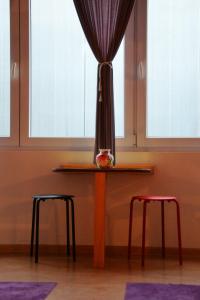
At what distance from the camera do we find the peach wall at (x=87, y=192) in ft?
15.1

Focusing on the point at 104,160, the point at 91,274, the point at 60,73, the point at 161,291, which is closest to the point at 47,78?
the point at 60,73

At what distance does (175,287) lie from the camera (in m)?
3.46

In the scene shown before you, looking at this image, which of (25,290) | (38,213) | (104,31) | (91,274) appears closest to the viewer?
(25,290)

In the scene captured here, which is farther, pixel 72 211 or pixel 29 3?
pixel 29 3

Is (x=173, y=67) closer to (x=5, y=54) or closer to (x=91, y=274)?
(x=5, y=54)

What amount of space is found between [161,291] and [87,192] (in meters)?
1.52

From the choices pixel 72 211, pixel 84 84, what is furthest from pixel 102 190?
pixel 84 84

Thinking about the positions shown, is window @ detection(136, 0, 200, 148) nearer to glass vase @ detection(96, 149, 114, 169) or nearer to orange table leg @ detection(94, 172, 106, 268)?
glass vase @ detection(96, 149, 114, 169)

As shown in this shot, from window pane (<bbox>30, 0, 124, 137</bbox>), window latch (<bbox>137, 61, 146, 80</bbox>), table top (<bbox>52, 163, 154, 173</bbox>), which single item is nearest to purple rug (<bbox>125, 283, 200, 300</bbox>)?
table top (<bbox>52, 163, 154, 173</bbox>)

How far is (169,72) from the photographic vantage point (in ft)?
15.3

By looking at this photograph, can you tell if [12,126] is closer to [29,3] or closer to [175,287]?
[29,3]

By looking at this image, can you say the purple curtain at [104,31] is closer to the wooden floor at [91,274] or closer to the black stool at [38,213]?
the black stool at [38,213]

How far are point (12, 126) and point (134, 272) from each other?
5.75 ft

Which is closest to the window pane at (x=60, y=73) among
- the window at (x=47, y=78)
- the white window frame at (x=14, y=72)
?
the window at (x=47, y=78)
